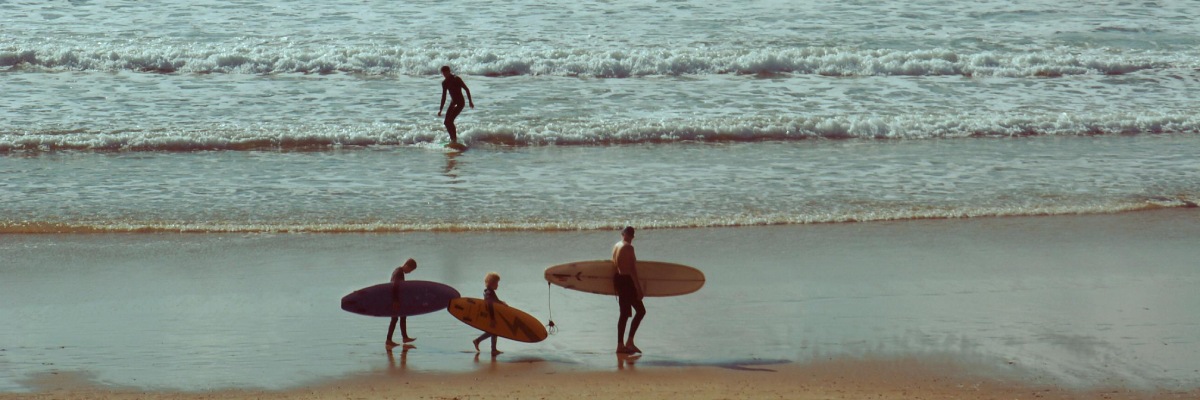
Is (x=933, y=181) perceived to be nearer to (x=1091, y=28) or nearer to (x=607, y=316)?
(x=607, y=316)

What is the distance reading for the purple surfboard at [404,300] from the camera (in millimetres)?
8734

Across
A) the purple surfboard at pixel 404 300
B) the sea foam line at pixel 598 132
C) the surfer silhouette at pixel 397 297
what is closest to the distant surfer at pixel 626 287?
the purple surfboard at pixel 404 300

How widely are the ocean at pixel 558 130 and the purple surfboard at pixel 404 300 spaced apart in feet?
1.35

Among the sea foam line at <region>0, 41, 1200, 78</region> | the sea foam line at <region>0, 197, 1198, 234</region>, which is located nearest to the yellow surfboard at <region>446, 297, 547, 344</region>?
the sea foam line at <region>0, 197, 1198, 234</region>

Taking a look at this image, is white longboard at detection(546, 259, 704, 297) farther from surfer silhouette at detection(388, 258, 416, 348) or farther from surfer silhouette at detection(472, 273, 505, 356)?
surfer silhouette at detection(388, 258, 416, 348)

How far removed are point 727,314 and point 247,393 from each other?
3733 mm

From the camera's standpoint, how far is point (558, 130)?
17688 millimetres

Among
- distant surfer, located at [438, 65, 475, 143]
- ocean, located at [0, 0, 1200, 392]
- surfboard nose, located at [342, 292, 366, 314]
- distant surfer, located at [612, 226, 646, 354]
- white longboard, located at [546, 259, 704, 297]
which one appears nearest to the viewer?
distant surfer, located at [612, 226, 646, 354]

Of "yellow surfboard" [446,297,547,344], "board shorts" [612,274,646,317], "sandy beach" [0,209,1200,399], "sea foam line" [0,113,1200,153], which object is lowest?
"sea foam line" [0,113,1200,153]

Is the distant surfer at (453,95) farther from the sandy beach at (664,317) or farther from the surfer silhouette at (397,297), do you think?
the surfer silhouette at (397,297)

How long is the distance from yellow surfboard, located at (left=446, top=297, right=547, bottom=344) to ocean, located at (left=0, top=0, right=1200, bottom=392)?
0.32 m

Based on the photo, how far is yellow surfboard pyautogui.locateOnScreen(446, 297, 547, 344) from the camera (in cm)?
854

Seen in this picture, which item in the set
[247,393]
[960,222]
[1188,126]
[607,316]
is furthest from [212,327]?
[1188,126]

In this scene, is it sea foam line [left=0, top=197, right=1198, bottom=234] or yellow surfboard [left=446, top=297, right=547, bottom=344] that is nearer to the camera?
yellow surfboard [left=446, top=297, right=547, bottom=344]
